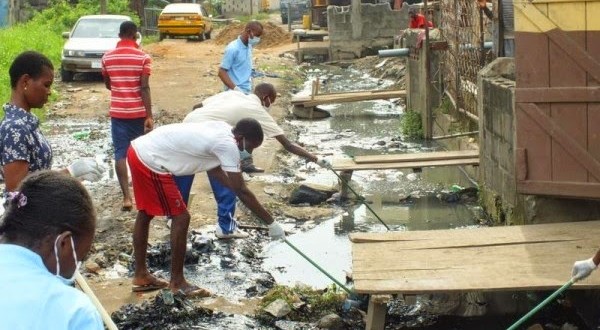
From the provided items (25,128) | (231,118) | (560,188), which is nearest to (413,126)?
(231,118)

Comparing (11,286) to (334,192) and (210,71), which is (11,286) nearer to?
(334,192)

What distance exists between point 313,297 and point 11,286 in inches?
196

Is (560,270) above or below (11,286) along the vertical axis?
below

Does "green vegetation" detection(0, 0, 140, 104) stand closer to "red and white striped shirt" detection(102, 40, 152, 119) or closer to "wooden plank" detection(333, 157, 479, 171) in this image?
"red and white striped shirt" detection(102, 40, 152, 119)

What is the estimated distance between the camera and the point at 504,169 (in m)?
9.09

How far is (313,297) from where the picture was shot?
23.6 feet

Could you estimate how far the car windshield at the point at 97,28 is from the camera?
22.7m

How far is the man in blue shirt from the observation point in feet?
38.5

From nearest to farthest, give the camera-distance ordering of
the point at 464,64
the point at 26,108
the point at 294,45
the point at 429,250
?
the point at 26,108 < the point at 429,250 < the point at 464,64 < the point at 294,45

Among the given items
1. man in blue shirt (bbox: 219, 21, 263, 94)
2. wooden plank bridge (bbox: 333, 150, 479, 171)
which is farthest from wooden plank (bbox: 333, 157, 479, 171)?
man in blue shirt (bbox: 219, 21, 263, 94)

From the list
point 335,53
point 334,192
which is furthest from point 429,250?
point 335,53

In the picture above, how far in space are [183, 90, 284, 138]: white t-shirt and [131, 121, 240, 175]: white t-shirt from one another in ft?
4.31

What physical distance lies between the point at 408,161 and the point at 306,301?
4.22 meters

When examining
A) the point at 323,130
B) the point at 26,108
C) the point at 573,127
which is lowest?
the point at 323,130
